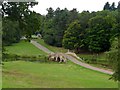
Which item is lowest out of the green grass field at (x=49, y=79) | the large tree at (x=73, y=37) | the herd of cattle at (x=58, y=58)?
the herd of cattle at (x=58, y=58)

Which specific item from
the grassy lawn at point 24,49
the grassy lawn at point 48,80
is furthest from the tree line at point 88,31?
the grassy lawn at point 48,80

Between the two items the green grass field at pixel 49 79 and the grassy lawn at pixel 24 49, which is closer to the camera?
the green grass field at pixel 49 79

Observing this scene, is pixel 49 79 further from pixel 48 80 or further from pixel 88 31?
pixel 88 31

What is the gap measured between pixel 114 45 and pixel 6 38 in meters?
11.0

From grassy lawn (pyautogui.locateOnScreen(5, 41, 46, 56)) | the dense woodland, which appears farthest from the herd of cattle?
grassy lawn (pyautogui.locateOnScreen(5, 41, 46, 56))

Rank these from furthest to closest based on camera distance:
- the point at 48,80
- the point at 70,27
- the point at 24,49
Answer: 1. the point at 24,49
2. the point at 70,27
3. the point at 48,80

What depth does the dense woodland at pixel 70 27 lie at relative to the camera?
872 inches

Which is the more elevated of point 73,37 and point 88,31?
point 88,31

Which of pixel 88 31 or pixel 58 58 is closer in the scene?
pixel 58 58

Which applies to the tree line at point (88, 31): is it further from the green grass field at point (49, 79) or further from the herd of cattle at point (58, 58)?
the green grass field at point (49, 79)

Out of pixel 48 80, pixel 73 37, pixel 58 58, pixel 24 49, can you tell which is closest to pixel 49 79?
pixel 48 80

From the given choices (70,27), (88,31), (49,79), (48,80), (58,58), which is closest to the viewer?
(48,80)

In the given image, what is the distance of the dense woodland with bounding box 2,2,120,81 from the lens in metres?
22.2

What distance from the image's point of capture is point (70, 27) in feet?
224
